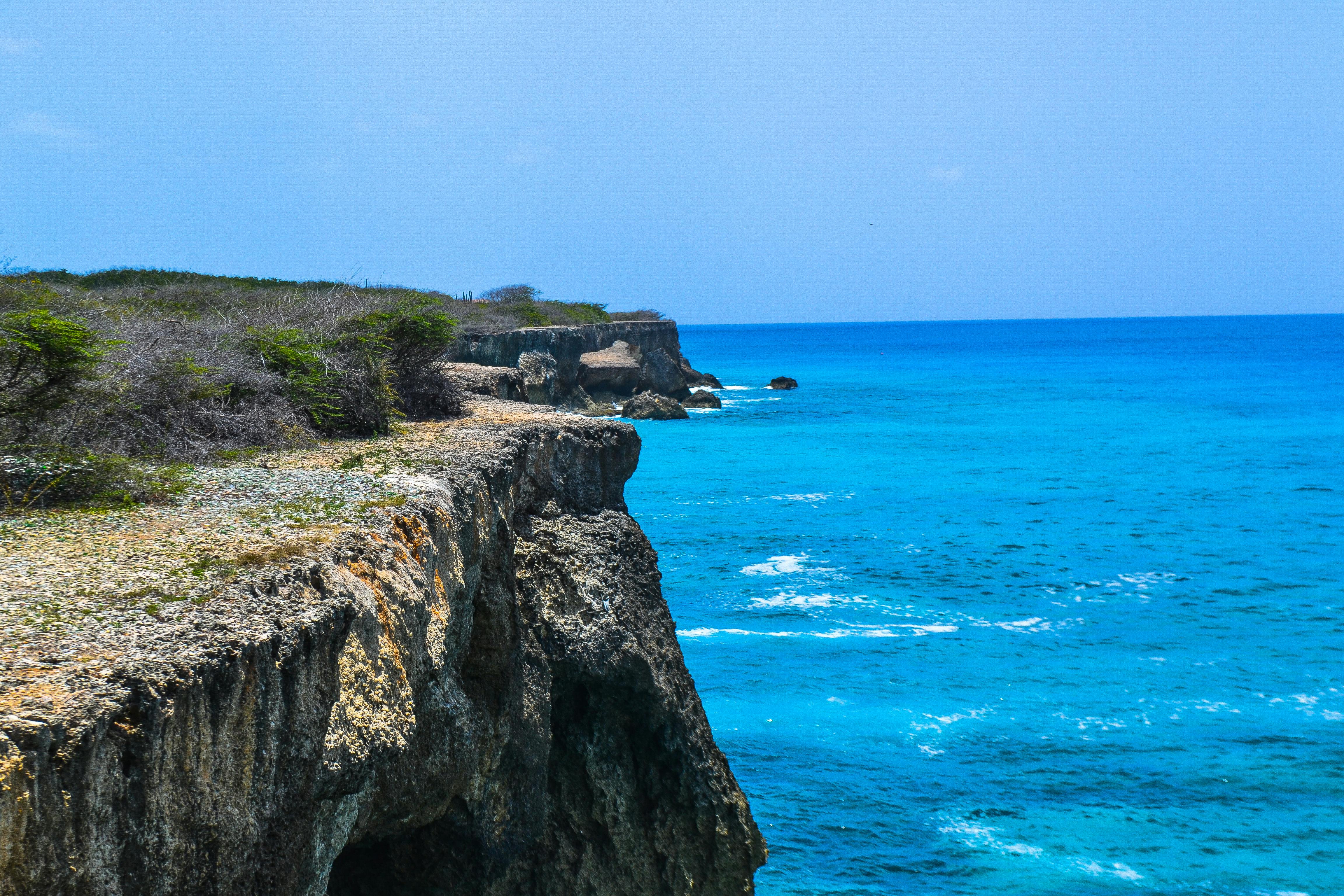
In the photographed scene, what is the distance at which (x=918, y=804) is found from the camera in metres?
13.0

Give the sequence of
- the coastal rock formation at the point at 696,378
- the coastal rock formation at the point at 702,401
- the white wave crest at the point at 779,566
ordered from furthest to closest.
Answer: the coastal rock formation at the point at 696,378, the coastal rock formation at the point at 702,401, the white wave crest at the point at 779,566

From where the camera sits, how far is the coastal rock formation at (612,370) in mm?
52625

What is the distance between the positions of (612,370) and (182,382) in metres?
44.0

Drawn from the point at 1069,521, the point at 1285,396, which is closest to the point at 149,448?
the point at 1069,521

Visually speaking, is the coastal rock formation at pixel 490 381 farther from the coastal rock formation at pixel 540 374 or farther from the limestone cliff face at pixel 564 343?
the coastal rock formation at pixel 540 374

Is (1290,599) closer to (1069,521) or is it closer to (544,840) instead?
(1069,521)

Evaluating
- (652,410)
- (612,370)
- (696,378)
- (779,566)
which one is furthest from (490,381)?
(696,378)

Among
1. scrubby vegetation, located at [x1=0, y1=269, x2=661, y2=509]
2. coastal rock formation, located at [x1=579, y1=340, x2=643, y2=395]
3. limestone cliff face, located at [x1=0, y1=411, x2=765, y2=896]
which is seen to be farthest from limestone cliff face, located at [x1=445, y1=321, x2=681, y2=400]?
limestone cliff face, located at [x1=0, y1=411, x2=765, y2=896]

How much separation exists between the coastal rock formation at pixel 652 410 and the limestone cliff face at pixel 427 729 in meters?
39.6

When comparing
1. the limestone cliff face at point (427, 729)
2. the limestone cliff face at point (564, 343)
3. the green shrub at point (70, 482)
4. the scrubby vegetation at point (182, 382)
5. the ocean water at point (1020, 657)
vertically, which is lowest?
the ocean water at point (1020, 657)

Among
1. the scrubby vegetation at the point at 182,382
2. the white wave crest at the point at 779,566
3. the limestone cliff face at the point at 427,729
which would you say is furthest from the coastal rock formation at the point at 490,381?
the white wave crest at the point at 779,566

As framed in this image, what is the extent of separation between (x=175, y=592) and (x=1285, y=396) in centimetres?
7712

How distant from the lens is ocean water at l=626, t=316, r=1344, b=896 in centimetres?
1204

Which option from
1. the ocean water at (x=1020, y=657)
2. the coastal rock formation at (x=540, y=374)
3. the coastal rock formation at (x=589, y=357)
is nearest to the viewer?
the ocean water at (x=1020, y=657)
